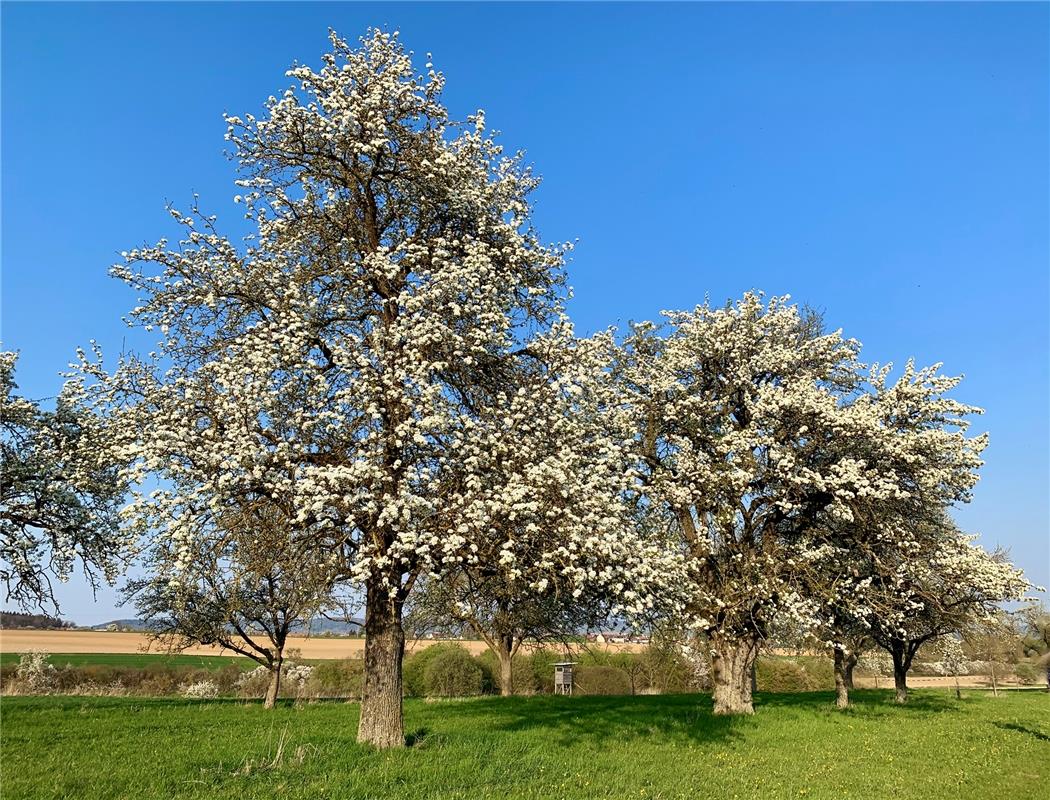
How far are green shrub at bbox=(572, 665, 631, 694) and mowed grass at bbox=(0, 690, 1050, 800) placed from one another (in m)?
24.0

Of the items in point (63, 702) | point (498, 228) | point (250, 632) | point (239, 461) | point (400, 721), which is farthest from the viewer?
point (250, 632)

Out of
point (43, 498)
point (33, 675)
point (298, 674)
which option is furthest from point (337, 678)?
point (43, 498)

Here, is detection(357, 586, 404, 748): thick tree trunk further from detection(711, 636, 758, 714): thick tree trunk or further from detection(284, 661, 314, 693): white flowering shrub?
detection(284, 661, 314, 693): white flowering shrub

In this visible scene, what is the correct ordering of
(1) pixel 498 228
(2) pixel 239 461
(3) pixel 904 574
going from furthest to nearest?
(3) pixel 904 574 < (1) pixel 498 228 < (2) pixel 239 461

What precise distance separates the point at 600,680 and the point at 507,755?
1466 inches

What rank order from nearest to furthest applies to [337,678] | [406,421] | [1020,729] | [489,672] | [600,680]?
1. [406,421]
2. [1020,729]
3. [337,678]
4. [600,680]
5. [489,672]

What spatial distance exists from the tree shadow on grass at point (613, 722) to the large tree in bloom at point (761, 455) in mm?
2711

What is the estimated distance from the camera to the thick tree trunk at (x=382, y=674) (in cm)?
1425

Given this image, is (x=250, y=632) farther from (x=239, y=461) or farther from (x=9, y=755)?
(x=239, y=461)

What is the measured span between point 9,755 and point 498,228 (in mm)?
14698

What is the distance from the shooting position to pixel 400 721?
14539 mm

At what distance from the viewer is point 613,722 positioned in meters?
20.9

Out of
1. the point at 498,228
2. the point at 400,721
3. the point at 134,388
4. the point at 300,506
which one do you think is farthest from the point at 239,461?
the point at 498,228

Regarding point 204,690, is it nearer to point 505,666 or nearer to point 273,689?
point 273,689
